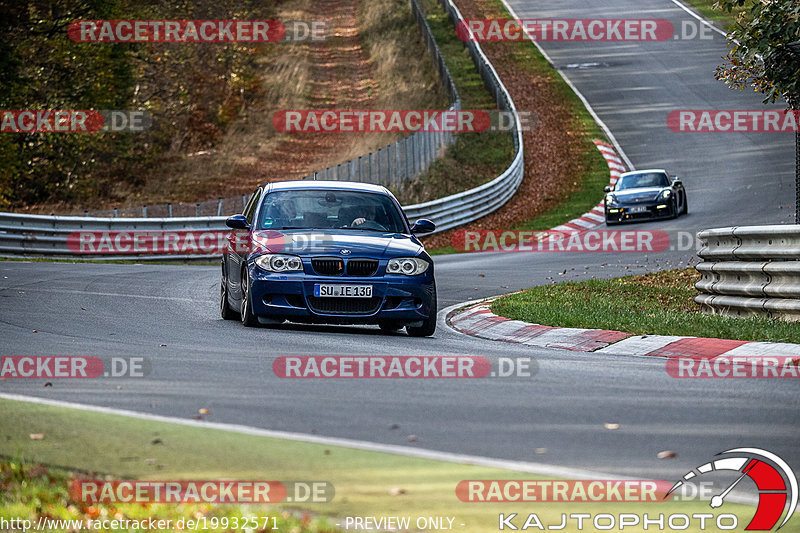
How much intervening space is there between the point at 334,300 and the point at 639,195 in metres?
19.8

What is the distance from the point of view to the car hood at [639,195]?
97.0ft

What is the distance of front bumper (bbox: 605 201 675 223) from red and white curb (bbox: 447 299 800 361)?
55.8ft

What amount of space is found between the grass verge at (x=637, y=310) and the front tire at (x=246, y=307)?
2.98 meters

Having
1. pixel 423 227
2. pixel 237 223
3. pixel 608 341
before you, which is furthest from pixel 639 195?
pixel 608 341

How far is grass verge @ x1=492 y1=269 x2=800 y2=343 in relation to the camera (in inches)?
421

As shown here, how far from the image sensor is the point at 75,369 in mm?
8547

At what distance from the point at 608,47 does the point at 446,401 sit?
178 feet

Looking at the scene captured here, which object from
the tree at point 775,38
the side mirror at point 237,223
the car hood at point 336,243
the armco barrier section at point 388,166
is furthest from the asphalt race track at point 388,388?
the armco barrier section at point 388,166

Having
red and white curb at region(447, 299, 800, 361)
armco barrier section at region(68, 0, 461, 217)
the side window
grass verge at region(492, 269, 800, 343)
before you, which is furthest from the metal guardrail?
red and white curb at region(447, 299, 800, 361)

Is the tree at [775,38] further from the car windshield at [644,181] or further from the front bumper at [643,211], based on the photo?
the car windshield at [644,181]

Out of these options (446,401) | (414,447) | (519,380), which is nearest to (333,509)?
(414,447)

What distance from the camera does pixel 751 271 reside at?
12.4 meters

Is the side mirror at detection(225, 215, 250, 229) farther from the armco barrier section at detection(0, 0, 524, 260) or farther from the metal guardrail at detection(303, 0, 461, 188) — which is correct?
the metal guardrail at detection(303, 0, 461, 188)

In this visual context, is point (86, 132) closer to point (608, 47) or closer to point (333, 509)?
point (608, 47)
